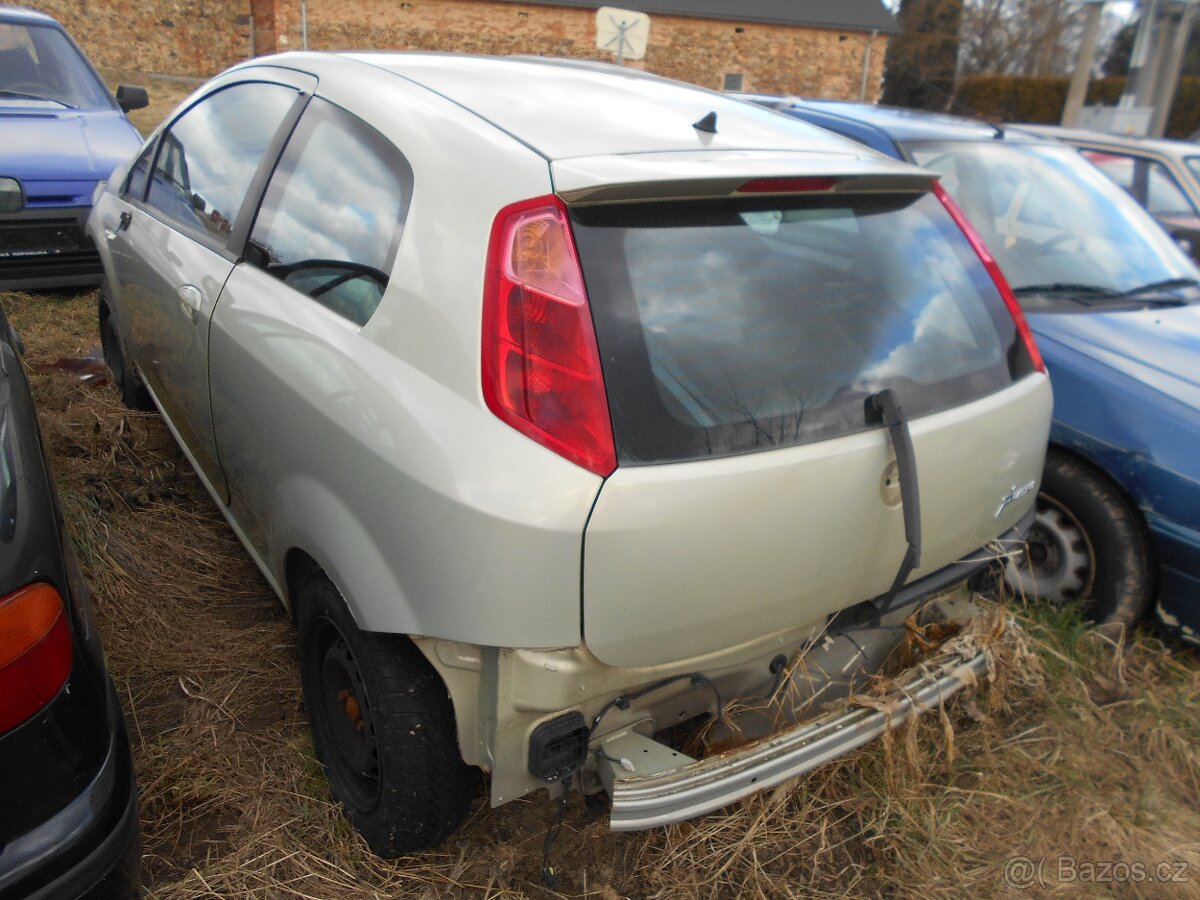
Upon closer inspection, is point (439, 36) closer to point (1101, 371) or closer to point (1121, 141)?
point (1121, 141)

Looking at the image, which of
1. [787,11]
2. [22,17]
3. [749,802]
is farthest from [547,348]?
[787,11]

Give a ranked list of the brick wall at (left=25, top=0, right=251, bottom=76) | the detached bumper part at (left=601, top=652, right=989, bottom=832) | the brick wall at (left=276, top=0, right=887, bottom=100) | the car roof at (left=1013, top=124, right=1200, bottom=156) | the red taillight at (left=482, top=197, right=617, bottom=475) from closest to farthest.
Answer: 1. the red taillight at (left=482, top=197, right=617, bottom=475)
2. the detached bumper part at (left=601, top=652, right=989, bottom=832)
3. the car roof at (left=1013, top=124, right=1200, bottom=156)
4. the brick wall at (left=25, top=0, right=251, bottom=76)
5. the brick wall at (left=276, top=0, right=887, bottom=100)

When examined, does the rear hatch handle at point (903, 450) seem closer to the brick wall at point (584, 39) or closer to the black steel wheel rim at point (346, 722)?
the black steel wheel rim at point (346, 722)

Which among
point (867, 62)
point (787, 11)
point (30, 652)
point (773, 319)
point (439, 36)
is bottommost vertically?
point (30, 652)

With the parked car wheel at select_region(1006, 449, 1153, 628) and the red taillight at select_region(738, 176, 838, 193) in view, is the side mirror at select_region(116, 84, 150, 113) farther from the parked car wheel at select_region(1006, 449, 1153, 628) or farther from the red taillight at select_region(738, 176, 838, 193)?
the parked car wheel at select_region(1006, 449, 1153, 628)

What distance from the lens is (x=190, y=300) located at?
2.61 meters

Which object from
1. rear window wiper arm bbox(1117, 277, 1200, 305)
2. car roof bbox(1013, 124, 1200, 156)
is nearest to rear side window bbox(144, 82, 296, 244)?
rear window wiper arm bbox(1117, 277, 1200, 305)

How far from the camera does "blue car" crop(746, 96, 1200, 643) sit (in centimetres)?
294

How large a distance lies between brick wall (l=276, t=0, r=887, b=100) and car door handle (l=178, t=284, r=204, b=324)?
77.8 feet

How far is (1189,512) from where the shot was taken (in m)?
2.86

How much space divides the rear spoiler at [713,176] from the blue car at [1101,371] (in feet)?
4.20

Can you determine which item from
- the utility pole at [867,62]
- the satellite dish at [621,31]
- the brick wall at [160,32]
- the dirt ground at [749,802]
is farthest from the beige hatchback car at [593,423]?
the utility pole at [867,62]

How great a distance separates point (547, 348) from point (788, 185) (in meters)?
0.66

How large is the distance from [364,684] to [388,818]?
1.06 feet
